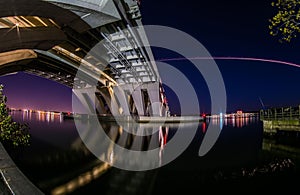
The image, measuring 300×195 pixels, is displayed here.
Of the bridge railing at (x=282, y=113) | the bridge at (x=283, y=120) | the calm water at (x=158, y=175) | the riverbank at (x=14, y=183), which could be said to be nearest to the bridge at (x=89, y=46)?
the riverbank at (x=14, y=183)

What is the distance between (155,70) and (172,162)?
30.4 metres

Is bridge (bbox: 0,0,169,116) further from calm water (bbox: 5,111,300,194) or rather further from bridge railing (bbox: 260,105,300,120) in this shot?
bridge railing (bbox: 260,105,300,120)

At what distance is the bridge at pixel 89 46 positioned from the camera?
33.2 ft

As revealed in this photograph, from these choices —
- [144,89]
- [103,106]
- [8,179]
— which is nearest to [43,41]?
[8,179]

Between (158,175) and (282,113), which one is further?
(282,113)

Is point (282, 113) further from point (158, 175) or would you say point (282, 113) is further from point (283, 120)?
point (158, 175)

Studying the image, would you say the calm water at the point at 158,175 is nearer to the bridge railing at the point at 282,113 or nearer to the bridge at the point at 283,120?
the bridge at the point at 283,120

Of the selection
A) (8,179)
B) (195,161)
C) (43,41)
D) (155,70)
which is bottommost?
(195,161)

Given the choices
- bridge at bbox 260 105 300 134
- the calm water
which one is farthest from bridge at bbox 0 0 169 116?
bridge at bbox 260 105 300 134

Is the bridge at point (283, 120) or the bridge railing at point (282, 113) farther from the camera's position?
the bridge railing at point (282, 113)

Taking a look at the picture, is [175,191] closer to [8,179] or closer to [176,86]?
[8,179]

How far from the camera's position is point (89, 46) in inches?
923

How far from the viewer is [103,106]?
58750mm

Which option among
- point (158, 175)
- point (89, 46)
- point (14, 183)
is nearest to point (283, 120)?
point (158, 175)
